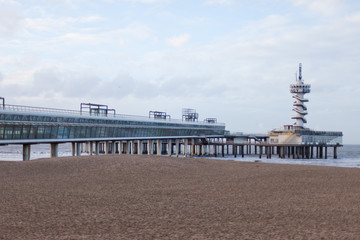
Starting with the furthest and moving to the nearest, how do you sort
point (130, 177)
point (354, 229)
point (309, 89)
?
1. point (309, 89)
2. point (130, 177)
3. point (354, 229)

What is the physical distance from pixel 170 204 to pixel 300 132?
7574 cm

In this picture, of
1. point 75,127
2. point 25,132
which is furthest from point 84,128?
point 25,132

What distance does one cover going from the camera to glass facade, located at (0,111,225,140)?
149 ft

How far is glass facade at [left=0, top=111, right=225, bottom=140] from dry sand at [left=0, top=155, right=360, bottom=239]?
1514cm

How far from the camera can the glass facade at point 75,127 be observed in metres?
45.5

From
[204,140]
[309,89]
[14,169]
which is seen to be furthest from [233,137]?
[14,169]

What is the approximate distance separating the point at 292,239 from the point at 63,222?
23.5ft

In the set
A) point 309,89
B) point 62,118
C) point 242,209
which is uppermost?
point 309,89

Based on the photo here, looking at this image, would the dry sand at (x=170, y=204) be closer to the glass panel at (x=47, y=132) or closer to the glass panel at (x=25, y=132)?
the glass panel at (x=25, y=132)

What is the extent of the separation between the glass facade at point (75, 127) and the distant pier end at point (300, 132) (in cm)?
2160

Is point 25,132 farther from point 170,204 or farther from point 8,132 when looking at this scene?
point 170,204

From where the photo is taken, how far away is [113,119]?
65688mm

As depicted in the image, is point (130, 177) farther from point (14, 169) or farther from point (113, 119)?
point (113, 119)

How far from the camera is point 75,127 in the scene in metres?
55.7
